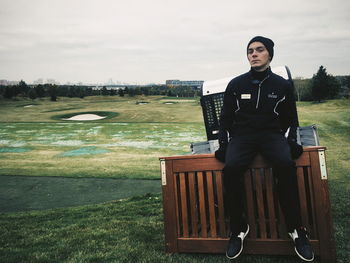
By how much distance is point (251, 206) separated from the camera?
300 cm

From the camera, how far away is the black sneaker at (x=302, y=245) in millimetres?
2668

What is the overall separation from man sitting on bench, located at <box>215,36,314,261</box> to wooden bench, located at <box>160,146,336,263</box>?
106 mm

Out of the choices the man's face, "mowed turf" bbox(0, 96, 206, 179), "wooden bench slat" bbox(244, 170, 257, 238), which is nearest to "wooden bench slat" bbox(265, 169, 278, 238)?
"wooden bench slat" bbox(244, 170, 257, 238)

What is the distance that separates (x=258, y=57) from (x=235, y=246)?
1868 mm

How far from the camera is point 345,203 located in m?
4.86

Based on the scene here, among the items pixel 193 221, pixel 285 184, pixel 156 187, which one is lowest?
pixel 156 187

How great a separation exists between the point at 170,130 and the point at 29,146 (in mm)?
8146

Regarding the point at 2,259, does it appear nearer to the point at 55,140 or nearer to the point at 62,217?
the point at 62,217

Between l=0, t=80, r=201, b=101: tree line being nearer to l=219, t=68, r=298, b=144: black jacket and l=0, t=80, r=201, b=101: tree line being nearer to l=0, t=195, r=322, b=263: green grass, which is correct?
l=0, t=195, r=322, b=263: green grass

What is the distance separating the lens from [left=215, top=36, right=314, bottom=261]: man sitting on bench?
277 centimetres

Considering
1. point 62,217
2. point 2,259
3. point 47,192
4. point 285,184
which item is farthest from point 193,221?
point 47,192

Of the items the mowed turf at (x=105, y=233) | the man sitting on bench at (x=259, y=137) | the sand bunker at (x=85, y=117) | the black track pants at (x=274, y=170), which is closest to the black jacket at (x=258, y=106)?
the man sitting on bench at (x=259, y=137)

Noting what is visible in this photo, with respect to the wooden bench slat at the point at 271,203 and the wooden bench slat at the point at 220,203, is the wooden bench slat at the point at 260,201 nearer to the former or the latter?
the wooden bench slat at the point at 271,203

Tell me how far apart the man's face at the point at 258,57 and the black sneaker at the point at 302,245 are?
1604mm
